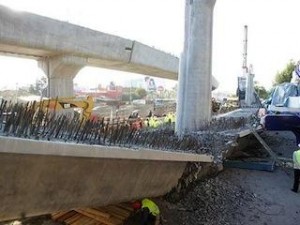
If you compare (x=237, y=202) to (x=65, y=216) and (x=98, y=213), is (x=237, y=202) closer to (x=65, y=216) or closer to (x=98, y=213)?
(x=98, y=213)

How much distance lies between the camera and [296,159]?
28.2 ft

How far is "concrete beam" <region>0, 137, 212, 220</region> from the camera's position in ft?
12.1

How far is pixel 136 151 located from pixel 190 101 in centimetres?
531

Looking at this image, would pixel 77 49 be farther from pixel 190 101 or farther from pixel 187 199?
pixel 187 199

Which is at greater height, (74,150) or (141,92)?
(141,92)

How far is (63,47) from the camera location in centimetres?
1605

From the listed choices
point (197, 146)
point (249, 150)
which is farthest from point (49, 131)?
point (249, 150)

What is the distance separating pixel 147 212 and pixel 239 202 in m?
2.56

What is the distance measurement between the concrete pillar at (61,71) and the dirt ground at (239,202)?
1022 cm

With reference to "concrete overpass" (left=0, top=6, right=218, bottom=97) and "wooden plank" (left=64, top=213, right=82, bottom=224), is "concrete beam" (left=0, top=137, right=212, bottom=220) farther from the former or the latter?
"concrete overpass" (left=0, top=6, right=218, bottom=97)

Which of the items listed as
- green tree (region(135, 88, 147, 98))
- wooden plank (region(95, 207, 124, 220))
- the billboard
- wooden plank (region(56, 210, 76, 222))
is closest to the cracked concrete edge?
wooden plank (region(95, 207, 124, 220))

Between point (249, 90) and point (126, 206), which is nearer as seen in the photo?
point (126, 206)

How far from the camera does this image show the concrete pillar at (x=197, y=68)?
9.87 meters

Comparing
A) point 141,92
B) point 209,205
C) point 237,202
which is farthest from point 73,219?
point 141,92
